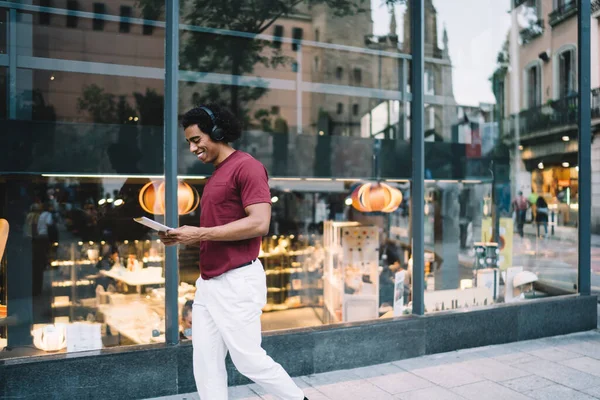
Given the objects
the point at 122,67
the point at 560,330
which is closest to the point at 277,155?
the point at 122,67

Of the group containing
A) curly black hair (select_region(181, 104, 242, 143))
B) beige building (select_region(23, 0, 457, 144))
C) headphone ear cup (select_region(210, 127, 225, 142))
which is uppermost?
beige building (select_region(23, 0, 457, 144))

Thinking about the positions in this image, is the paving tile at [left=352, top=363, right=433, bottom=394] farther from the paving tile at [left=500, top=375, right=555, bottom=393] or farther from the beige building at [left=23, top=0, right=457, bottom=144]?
the beige building at [left=23, top=0, right=457, bottom=144]

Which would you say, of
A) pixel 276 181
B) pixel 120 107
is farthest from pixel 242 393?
pixel 276 181

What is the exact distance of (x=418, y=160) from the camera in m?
5.34

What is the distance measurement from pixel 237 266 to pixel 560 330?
Result: 177 inches

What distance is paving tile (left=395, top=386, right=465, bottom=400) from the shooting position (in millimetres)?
4066

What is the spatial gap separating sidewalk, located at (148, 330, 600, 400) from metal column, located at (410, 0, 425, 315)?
75 centimetres

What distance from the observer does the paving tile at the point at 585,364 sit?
4.68 metres

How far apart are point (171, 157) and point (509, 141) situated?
506cm

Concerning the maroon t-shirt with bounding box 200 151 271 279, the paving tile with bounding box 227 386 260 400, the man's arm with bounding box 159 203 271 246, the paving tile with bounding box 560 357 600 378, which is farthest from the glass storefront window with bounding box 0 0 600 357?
the man's arm with bounding box 159 203 271 246

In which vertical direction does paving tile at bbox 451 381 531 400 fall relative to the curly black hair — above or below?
below

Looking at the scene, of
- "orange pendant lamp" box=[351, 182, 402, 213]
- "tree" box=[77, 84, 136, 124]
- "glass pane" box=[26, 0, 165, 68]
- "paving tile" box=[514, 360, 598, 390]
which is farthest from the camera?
"orange pendant lamp" box=[351, 182, 402, 213]

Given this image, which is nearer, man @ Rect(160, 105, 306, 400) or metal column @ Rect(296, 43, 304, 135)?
man @ Rect(160, 105, 306, 400)

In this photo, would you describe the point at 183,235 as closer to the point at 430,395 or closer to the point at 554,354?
the point at 430,395
